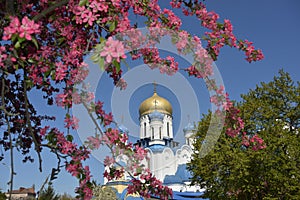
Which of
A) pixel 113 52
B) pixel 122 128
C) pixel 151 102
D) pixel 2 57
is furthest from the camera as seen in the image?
pixel 151 102

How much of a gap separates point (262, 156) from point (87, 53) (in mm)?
9102

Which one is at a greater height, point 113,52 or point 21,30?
point 21,30

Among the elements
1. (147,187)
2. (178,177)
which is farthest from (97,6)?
(178,177)

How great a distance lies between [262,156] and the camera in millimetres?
10281

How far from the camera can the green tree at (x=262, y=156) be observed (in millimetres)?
10359

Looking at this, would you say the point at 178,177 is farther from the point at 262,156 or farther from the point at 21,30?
the point at 21,30

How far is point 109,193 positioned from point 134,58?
14.4m

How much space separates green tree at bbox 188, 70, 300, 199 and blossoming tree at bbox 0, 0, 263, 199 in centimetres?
697

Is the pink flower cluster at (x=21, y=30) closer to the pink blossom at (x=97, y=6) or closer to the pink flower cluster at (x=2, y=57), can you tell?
the pink flower cluster at (x=2, y=57)

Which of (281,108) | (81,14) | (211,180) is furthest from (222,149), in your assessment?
(81,14)

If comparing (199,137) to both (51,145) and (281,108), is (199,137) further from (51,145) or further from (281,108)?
(51,145)

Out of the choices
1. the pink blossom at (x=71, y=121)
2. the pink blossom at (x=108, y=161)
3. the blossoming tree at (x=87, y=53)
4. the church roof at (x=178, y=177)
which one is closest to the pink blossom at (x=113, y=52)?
the blossoming tree at (x=87, y=53)

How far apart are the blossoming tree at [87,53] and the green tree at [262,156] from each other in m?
6.97

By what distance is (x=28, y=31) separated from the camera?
1681mm
